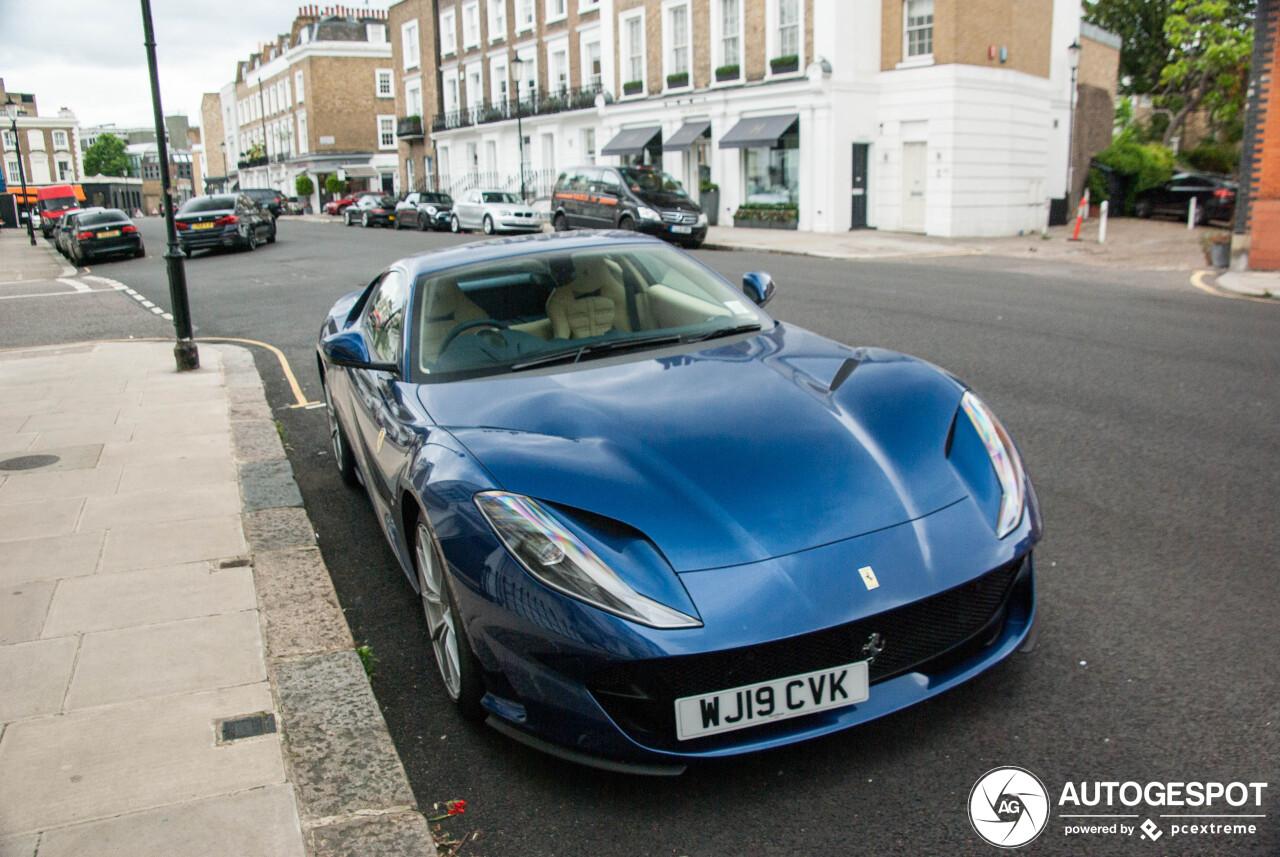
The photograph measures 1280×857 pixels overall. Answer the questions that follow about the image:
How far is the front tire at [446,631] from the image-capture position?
2877mm

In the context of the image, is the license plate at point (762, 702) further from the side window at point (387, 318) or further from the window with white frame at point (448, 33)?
the window with white frame at point (448, 33)

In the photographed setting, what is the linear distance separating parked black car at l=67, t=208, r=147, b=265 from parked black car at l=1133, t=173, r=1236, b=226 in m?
28.9

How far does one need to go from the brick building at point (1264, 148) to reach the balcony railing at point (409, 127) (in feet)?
154

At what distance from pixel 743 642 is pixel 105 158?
163290 millimetres

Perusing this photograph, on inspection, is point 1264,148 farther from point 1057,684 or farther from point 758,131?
point 758,131

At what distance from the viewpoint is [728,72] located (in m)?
31.6

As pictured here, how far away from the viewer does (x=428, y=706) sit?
10.5ft

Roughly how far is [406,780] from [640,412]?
126cm

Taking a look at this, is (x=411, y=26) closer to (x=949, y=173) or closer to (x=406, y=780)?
(x=949, y=173)

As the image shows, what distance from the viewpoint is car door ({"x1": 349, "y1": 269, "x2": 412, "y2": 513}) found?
11.9 feet

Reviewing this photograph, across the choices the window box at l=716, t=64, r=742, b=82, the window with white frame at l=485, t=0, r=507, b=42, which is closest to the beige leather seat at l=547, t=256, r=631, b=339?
the window box at l=716, t=64, r=742, b=82

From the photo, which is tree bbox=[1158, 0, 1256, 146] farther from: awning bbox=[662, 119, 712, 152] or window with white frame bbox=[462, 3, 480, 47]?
window with white frame bbox=[462, 3, 480, 47]

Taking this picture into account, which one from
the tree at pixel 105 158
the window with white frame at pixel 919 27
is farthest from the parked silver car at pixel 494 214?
the tree at pixel 105 158

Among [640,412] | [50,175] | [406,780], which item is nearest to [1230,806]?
[640,412]
